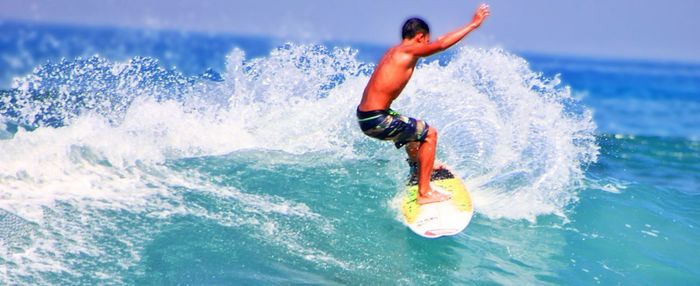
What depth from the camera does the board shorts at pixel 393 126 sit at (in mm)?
6434

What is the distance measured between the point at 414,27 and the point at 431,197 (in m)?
1.58

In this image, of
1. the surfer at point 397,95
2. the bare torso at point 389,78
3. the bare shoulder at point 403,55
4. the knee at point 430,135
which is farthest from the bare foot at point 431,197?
the bare shoulder at point 403,55

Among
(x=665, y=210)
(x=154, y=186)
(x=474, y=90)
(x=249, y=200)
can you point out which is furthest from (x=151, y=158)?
(x=665, y=210)

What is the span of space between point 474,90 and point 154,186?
4205 mm

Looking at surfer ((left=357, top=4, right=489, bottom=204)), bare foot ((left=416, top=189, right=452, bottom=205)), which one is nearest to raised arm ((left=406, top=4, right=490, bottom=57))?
surfer ((left=357, top=4, right=489, bottom=204))

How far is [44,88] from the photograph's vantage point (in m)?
10.2

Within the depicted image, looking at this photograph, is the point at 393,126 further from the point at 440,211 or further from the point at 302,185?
the point at 302,185

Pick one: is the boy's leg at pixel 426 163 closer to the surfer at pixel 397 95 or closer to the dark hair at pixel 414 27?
the surfer at pixel 397 95

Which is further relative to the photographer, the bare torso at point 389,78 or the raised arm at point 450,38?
the bare torso at point 389,78

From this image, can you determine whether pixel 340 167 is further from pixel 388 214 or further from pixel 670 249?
pixel 670 249

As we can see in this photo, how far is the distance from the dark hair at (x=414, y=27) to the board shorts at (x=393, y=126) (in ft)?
2.34

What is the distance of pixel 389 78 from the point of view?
6.33 metres

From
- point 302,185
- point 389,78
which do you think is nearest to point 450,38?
point 389,78

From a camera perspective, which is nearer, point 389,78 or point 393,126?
point 389,78
